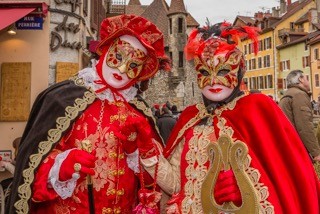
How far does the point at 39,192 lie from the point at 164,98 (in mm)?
34990

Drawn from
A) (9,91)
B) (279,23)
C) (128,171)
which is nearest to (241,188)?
(128,171)

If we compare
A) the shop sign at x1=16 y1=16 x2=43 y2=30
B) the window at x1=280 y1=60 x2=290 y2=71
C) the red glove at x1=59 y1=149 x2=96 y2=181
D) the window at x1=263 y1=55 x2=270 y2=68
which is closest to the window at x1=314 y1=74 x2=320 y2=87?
the window at x1=280 y1=60 x2=290 y2=71

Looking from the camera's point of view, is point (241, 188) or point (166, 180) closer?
point (241, 188)

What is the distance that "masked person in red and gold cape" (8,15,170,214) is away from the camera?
8.73 ft

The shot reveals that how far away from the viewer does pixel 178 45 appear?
39.0 metres

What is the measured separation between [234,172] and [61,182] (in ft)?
3.41

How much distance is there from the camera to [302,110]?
536 centimetres

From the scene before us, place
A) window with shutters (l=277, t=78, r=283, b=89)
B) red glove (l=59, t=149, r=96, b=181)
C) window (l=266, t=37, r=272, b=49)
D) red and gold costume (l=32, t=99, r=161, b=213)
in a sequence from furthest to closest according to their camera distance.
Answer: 1. window (l=266, t=37, r=272, b=49)
2. window with shutters (l=277, t=78, r=283, b=89)
3. red and gold costume (l=32, t=99, r=161, b=213)
4. red glove (l=59, t=149, r=96, b=181)

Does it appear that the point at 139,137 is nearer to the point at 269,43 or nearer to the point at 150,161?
the point at 150,161

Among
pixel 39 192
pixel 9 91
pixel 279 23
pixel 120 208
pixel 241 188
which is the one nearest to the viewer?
pixel 241 188

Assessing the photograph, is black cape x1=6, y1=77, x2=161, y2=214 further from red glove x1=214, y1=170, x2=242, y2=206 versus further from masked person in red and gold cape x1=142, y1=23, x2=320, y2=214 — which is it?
red glove x1=214, y1=170, x2=242, y2=206

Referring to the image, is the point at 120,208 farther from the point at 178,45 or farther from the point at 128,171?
the point at 178,45

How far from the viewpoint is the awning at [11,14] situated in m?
5.87

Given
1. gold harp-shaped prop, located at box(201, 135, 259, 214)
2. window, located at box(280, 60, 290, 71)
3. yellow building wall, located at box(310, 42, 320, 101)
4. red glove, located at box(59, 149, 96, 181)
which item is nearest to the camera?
gold harp-shaped prop, located at box(201, 135, 259, 214)
